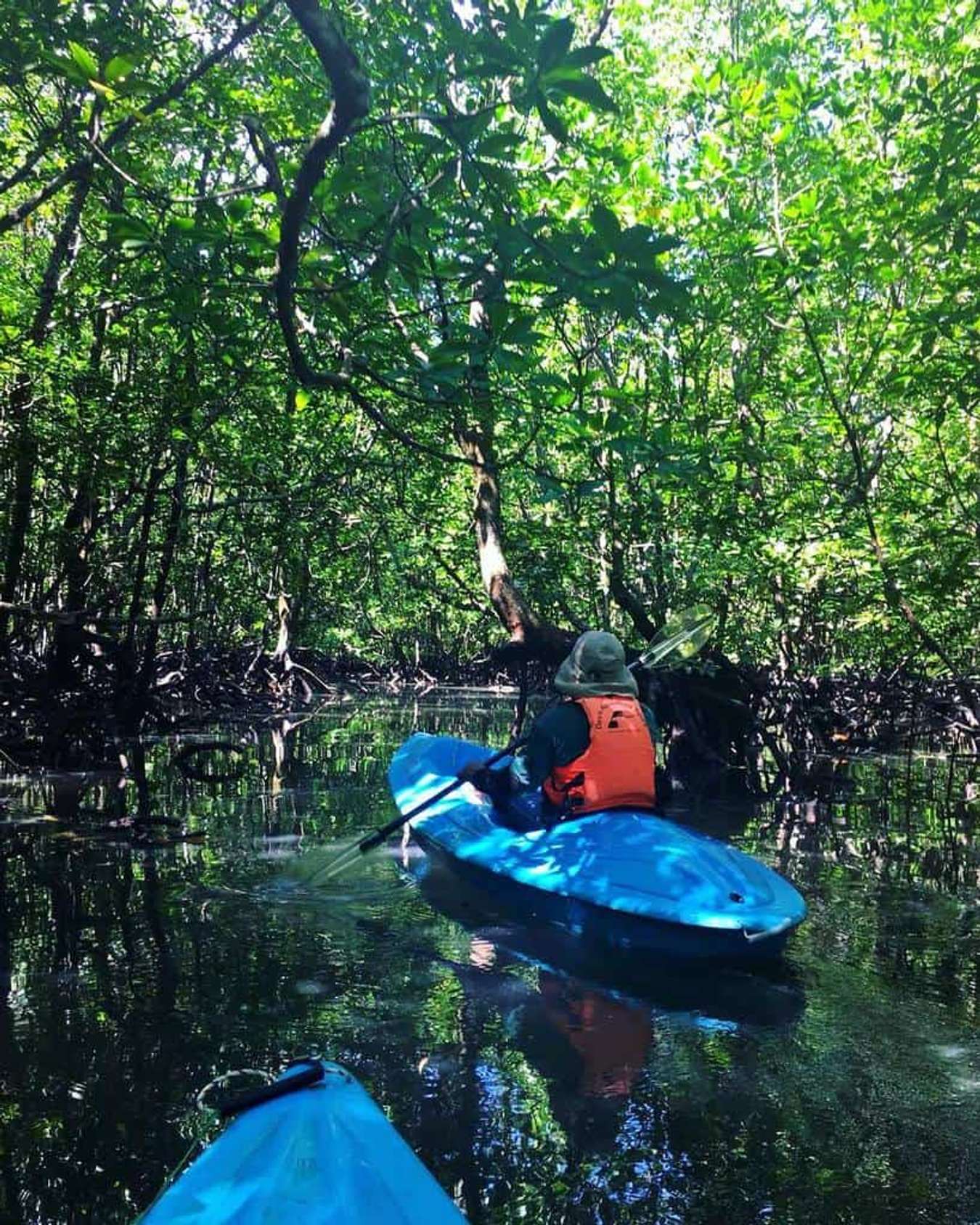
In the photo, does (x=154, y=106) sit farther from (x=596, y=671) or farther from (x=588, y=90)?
(x=596, y=671)

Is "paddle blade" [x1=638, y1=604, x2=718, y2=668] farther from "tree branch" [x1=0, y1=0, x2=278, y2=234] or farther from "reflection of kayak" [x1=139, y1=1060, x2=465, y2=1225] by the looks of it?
"reflection of kayak" [x1=139, y1=1060, x2=465, y2=1225]

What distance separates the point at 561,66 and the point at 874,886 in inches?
208

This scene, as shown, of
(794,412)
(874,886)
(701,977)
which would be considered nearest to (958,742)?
(794,412)

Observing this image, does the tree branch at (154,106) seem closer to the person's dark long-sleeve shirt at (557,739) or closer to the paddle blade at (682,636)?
the person's dark long-sleeve shirt at (557,739)

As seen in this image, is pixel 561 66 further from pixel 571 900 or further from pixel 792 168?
pixel 792 168

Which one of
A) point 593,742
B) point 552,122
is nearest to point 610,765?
point 593,742

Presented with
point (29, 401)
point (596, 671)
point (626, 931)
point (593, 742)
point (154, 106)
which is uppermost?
point (154, 106)

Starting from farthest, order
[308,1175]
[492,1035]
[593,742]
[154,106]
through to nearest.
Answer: [593,742] < [154,106] < [492,1035] < [308,1175]

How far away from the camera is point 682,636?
748 centimetres

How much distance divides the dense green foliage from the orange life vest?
4.10 ft

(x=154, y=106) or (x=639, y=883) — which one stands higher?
(x=154, y=106)

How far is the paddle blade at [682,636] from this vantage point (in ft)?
24.3

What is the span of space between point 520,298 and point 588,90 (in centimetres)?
473

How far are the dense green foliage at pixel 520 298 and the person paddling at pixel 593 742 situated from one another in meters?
1.17
